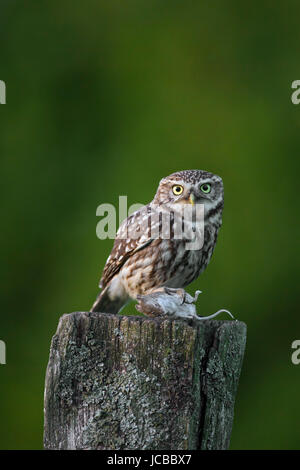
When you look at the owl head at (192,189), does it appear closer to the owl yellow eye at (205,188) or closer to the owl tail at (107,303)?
the owl yellow eye at (205,188)

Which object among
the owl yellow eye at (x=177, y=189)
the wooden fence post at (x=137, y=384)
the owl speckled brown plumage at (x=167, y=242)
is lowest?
the wooden fence post at (x=137, y=384)

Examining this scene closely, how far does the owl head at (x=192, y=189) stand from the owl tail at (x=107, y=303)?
91 cm

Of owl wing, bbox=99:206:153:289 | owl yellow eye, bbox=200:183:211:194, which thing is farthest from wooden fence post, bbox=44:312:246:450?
owl wing, bbox=99:206:153:289

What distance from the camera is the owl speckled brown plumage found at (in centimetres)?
454

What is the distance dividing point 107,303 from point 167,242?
0.91 meters

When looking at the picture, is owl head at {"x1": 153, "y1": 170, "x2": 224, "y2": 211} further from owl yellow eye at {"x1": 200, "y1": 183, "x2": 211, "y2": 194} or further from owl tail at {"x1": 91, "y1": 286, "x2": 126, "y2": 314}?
owl tail at {"x1": 91, "y1": 286, "x2": 126, "y2": 314}

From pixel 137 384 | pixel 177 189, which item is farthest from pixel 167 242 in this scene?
pixel 137 384

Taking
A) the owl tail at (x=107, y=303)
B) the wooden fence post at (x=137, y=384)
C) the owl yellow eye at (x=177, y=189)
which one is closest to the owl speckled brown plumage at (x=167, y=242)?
the owl yellow eye at (x=177, y=189)

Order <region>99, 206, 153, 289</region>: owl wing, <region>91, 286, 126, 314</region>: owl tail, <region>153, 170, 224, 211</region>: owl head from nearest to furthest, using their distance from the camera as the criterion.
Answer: <region>153, 170, 224, 211</region>: owl head → <region>99, 206, 153, 289</region>: owl wing → <region>91, 286, 126, 314</region>: owl tail

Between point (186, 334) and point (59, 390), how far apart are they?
530mm

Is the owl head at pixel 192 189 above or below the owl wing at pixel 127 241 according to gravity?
above

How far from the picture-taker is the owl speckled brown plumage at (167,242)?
4543mm
